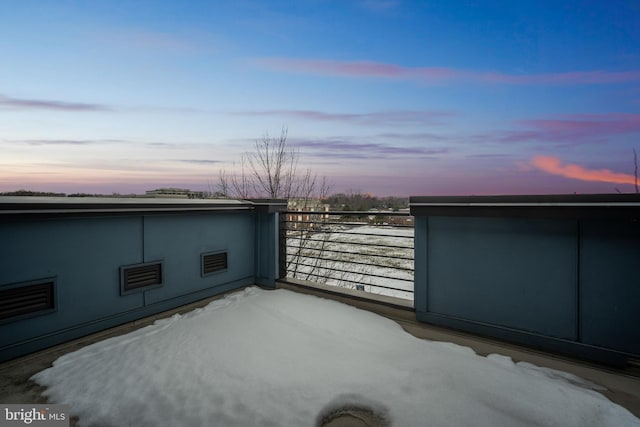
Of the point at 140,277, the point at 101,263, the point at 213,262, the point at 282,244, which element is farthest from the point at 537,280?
the point at 101,263

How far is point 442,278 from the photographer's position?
10.9ft

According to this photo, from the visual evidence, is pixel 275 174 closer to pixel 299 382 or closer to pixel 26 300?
pixel 26 300

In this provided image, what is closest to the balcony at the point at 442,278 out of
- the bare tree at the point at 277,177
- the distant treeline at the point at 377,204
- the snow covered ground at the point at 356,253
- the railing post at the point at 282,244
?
the snow covered ground at the point at 356,253

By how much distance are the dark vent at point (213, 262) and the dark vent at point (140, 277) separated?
0.63 metres

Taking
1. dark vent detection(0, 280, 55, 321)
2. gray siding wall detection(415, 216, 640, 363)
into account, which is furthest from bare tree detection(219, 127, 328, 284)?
dark vent detection(0, 280, 55, 321)

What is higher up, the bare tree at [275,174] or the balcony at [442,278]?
the bare tree at [275,174]

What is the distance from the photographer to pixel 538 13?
772cm

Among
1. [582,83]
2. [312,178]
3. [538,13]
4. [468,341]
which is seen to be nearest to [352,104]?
[312,178]

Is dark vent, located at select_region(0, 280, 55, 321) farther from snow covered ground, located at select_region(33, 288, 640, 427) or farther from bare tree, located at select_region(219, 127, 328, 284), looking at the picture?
bare tree, located at select_region(219, 127, 328, 284)

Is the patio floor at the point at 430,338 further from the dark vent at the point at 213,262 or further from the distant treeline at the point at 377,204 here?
the distant treeline at the point at 377,204

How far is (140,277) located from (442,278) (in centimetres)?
330

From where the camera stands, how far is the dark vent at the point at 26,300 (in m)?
2.52

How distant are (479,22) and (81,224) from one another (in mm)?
9651

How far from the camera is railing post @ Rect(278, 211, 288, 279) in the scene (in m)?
4.93
